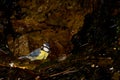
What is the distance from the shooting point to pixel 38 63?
3.87 m

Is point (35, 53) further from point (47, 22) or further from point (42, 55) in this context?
point (47, 22)

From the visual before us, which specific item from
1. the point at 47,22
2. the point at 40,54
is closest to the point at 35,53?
the point at 40,54

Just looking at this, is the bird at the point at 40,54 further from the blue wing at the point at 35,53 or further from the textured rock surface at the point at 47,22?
the textured rock surface at the point at 47,22

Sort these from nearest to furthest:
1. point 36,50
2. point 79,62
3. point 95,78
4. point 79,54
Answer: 1. point 95,78
2. point 79,62
3. point 79,54
4. point 36,50

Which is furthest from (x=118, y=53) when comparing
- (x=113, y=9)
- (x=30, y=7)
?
(x=30, y=7)

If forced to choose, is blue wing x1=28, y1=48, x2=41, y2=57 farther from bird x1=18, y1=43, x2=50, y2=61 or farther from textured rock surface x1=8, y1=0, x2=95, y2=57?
textured rock surface x1=8, y1=0, x2=95, y2=57

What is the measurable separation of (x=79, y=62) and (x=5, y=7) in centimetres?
166

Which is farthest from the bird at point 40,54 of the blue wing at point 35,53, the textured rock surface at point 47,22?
the textured rock surface at point 47,22

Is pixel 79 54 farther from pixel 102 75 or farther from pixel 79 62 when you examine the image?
pixel 102 75

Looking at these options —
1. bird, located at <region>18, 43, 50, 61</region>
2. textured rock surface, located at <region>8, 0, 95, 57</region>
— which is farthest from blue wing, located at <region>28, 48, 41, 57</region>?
textured rock surface, located at <region>8, 0, 95, 57</region>

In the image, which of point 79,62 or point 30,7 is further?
point 30,7

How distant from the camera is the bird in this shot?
4.02 meters

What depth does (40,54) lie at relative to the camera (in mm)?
4078

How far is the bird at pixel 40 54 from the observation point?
4.02 metres
